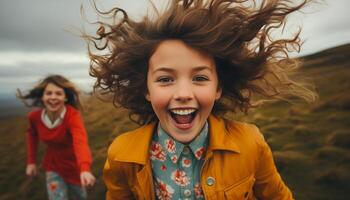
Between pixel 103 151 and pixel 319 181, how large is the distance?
538 cm

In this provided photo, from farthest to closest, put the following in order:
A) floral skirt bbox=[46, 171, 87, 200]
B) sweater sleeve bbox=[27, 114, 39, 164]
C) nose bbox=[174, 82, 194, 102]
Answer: sweater sleeve bbox=[27, 114, 39, 164] < floral skirt bbox=[46, 171, 87, 200] < nose bbox=[174, 82, 194, 102]

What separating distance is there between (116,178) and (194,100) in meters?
0.93

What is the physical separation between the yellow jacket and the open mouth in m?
0.24

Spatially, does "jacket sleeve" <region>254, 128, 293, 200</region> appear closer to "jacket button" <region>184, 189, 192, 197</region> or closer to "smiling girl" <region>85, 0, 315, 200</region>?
"smiling girl" <region>85, 0, 315, 200</region>

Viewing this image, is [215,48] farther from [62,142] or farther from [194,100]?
[62,142]

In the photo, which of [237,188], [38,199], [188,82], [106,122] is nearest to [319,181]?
[237,188]

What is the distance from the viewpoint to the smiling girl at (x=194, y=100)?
261 centimetres

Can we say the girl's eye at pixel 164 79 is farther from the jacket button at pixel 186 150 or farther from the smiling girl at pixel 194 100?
the jacket button at pixel 186 150

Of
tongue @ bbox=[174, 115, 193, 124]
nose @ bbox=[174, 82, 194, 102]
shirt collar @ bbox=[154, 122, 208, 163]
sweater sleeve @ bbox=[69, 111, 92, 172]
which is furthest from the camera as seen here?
sweater sleeve @ bbox=[69, 111, 92, 172]

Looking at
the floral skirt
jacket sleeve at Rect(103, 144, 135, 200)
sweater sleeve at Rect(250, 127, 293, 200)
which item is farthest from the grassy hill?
sweater sleeve at Rect(250, 127, 293, 200)

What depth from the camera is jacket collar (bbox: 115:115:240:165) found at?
8.75ft

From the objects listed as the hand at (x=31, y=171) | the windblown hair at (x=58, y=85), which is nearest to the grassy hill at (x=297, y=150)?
the windblown hair at (x=58, y=85)

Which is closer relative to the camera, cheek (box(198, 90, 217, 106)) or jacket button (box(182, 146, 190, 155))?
cheek (box(198, 90, 217, 106))

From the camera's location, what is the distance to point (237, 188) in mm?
2633
